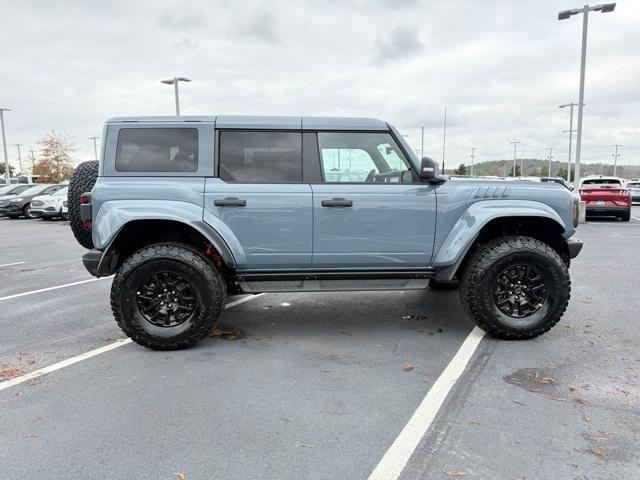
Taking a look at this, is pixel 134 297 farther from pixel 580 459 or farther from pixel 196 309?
pixel 580 459

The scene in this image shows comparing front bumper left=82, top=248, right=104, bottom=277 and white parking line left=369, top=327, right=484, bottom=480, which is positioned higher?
front bumper left=82, top=248, right=104, bottom=277

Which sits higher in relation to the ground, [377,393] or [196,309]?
[196,309]

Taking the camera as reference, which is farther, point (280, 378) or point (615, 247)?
point (615, 247)

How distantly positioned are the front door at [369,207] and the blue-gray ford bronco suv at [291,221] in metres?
0.01

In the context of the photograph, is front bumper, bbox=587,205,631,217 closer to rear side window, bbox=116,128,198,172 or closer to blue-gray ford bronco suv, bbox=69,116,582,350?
blue-gray ford bronco suv, bbox=69,116,582,350

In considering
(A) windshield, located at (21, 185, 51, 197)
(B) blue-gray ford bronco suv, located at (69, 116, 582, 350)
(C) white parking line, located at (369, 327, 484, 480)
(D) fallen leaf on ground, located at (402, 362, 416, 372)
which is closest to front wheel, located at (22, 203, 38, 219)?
(A) windshield, located at (21, 185, 51, 197)

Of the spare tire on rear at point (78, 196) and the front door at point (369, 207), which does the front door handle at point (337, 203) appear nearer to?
the front door at point (369, 207)

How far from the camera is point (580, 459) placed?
8.33ft

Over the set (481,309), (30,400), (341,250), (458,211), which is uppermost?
(458,211)

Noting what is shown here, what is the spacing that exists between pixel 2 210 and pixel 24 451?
22.0 m

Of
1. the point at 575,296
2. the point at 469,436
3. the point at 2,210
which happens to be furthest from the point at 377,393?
the point at 2,210

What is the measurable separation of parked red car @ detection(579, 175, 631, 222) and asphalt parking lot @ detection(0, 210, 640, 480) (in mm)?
12126

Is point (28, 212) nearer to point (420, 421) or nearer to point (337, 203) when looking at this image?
point (337, 203)

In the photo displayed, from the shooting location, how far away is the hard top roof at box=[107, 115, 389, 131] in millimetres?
4293
